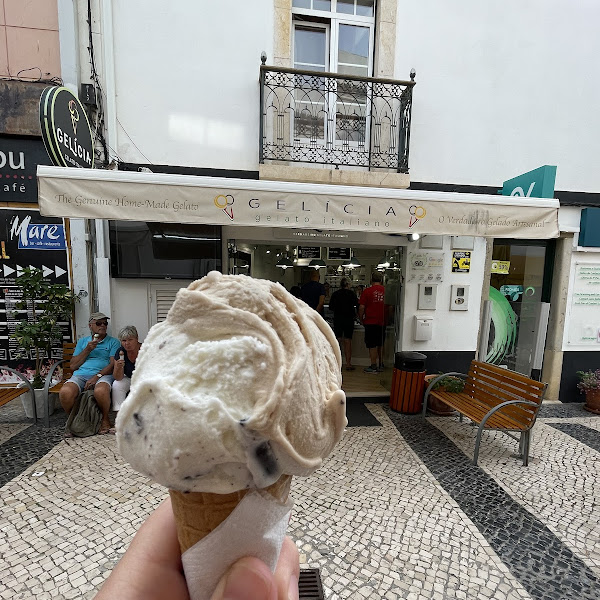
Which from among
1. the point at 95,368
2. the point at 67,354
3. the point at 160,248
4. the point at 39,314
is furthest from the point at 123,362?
the point at 39,314

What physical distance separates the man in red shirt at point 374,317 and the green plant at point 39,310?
5391mm

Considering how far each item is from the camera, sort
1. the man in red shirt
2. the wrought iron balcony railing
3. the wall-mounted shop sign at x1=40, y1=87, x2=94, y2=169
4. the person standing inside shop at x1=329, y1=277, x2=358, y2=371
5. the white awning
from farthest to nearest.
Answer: the person standing inside shop at x1=329, y1=277, x2=358, y2=371 → the man in red shirt → the wrought iron balcony railing → the wall-mounted shop sign at x1=40, y1=87, x2=94, y2=169 → the white awning

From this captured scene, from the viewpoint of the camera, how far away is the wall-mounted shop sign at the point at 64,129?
3617 millimetres

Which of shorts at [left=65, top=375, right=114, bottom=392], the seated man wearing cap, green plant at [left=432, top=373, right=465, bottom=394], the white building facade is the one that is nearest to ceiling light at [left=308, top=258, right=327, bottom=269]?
the white building facade

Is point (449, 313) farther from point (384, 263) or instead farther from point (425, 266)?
point (384, 263)

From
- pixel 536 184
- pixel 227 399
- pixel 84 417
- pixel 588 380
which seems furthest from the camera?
pixel 588 380

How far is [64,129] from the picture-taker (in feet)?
12.7

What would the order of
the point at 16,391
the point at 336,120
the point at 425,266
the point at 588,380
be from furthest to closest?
the point at 588,380 < the point at 425,266 < the point at 336,120 < the point at 16,391

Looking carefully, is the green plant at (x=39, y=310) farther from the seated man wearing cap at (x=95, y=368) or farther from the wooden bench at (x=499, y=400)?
the wooden bench at (x=499, y=400)

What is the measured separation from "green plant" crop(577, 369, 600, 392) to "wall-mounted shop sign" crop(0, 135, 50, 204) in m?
9.60

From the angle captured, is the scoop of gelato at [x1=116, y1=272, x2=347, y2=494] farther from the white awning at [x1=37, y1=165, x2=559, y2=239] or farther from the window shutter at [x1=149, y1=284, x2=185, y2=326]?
the window shutter at [x1=149, y1=284, x2=185, y2=326]

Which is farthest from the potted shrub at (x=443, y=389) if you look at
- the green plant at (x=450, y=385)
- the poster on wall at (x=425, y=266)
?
the poster on wall at (x=425, y=266)

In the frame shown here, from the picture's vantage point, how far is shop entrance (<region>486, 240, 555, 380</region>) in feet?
21.6

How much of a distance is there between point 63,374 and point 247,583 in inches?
200
